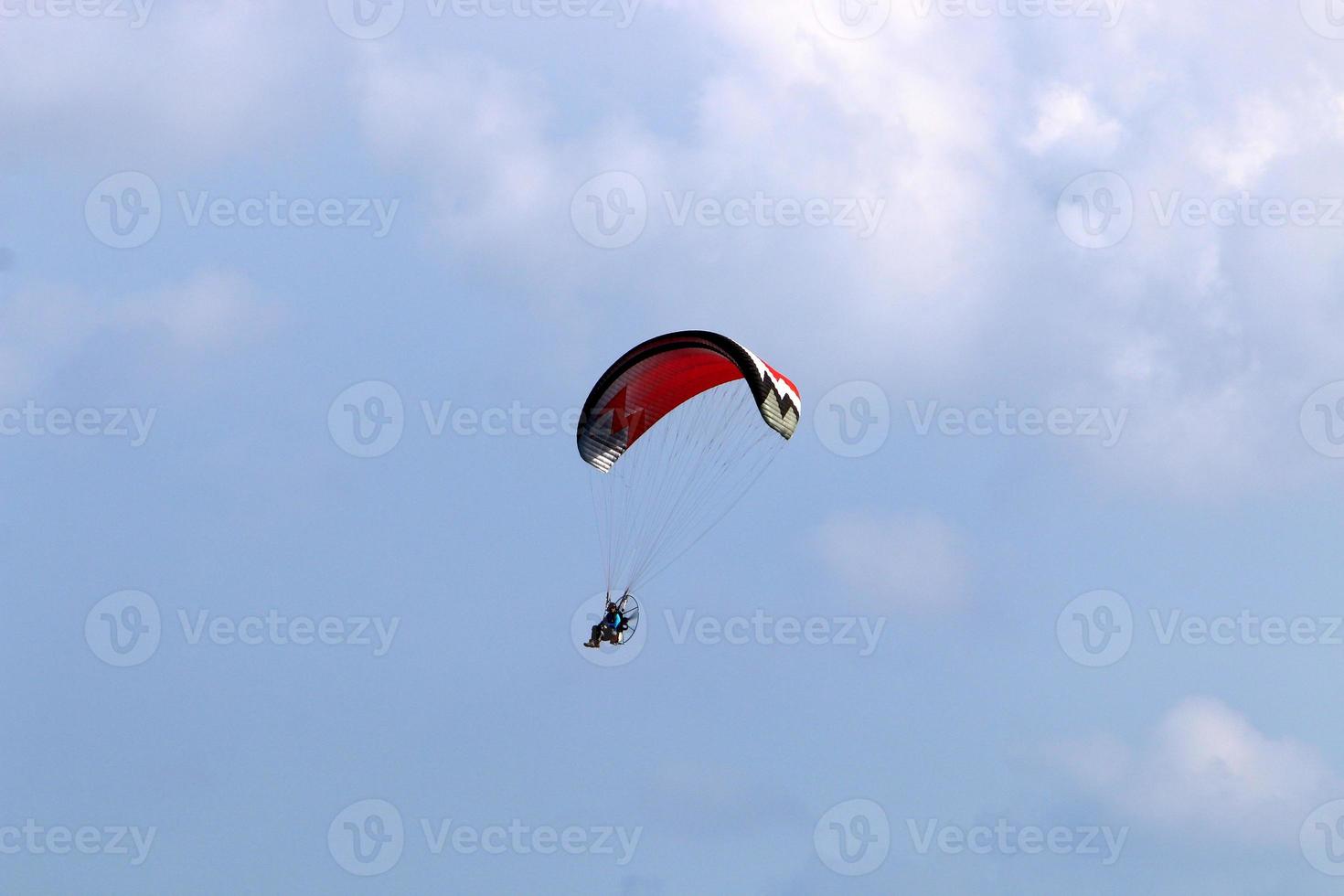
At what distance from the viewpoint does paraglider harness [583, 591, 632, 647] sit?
2360 inches

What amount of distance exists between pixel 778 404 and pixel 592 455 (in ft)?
20.9

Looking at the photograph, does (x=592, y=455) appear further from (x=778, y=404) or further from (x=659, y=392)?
(x=778, y=404)

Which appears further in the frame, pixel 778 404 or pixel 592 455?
pixel 592 455

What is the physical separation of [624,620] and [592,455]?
4950mm

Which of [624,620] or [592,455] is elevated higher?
[592,455]

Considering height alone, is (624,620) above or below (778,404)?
below

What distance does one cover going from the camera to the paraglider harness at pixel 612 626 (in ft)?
197

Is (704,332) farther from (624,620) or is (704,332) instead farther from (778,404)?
(624,620)

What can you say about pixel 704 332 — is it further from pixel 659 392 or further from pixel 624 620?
pixel 624 620

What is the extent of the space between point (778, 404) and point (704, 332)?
9.05ft

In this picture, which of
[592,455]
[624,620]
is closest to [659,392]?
[592,455]

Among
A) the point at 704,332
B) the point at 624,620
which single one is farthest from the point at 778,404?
the point at 624,620

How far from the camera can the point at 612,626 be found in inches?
2381

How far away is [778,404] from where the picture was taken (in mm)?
59250
